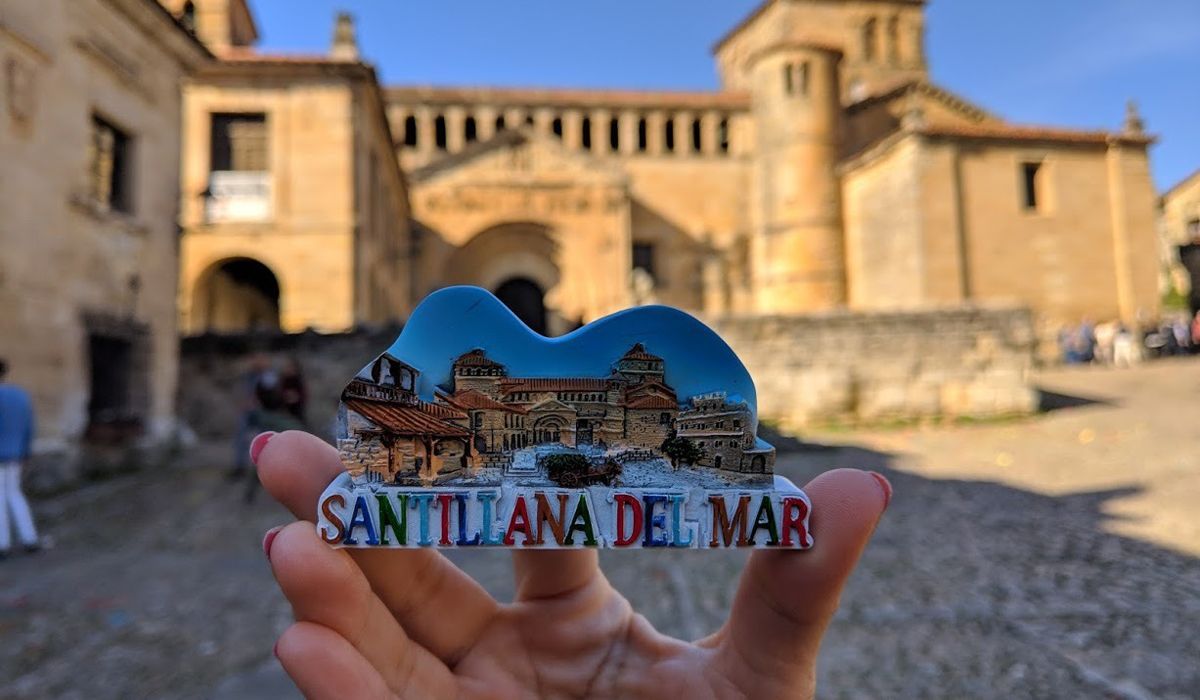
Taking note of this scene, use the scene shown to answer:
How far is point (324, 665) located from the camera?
61.6 inches

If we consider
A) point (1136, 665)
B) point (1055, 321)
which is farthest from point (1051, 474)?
point (1055, 321)

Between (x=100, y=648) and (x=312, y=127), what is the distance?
45.2 feet

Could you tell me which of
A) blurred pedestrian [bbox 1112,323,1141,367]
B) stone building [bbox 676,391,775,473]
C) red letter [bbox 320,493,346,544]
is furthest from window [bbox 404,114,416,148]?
stone building [bbox 676,391,775,473]

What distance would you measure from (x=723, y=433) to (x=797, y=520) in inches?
12.3

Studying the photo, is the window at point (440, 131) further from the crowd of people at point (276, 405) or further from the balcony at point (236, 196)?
the crowd of people at point (276, 405)

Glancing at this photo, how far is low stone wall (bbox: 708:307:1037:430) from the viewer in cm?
1166

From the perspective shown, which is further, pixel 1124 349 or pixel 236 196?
pixel 1124 349

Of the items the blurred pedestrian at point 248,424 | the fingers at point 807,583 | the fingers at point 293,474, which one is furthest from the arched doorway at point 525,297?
the fingers at point 807,583

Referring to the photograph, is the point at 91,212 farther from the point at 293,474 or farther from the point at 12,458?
the point at 293,474

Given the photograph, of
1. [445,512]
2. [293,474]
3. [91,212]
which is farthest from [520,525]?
[91,212]

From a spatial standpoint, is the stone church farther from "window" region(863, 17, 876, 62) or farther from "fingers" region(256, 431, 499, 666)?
"fingers" region(256, 431, 499, 666)

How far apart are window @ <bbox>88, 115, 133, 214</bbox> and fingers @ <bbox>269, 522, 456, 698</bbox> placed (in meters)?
9.99

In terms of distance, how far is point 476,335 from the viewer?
1.97m

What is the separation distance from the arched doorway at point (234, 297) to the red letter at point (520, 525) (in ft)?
51.8
